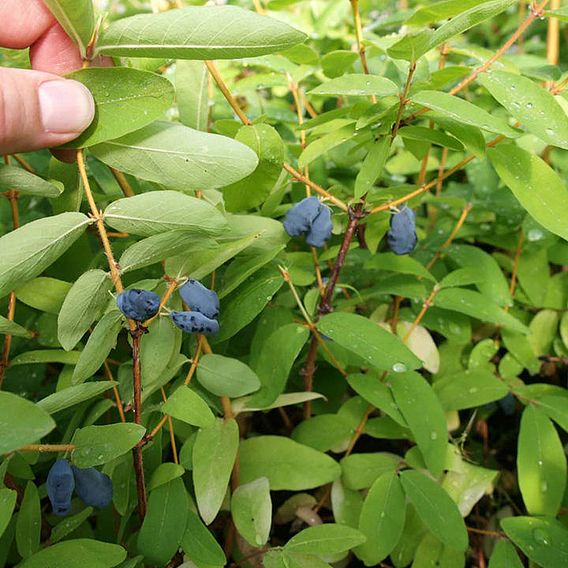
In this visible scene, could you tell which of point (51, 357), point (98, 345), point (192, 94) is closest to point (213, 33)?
point (192, 94)

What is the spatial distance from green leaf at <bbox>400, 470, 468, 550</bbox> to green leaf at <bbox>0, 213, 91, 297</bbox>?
59 cm

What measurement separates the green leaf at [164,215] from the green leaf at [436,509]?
1.63 ft

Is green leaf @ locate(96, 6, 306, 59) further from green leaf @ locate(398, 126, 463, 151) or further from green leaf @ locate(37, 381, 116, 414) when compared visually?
green leaf @ locate(37, 381, 116, 414)

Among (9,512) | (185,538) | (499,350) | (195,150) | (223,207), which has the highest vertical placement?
(195,150)

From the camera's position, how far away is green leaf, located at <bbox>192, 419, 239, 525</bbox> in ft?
2.59

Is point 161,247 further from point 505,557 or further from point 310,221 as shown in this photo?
point 505,557

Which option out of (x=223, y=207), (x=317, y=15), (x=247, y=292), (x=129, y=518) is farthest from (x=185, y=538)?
(x=317, y=15)

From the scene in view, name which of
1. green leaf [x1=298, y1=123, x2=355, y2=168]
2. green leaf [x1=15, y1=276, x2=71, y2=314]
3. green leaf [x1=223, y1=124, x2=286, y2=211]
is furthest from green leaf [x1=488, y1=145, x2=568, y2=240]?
green leaf [x1=15, y1=276, x2=71, y2=314]

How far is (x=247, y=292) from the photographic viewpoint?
A: 0.91 meters

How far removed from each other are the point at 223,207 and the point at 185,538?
1.48ft

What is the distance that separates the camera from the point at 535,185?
2.85ft

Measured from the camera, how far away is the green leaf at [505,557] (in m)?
0.89

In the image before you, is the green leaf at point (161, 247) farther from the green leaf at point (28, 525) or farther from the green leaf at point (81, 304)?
the green leaf at point (28, 525)

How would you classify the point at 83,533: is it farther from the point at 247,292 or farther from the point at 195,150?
the point at 195,150
